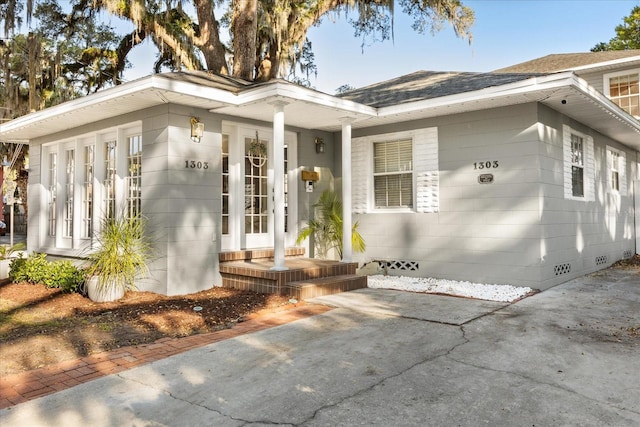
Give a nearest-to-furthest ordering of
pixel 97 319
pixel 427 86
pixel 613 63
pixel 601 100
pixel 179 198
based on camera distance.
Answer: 1. pixel 97 319
2. pixel 179 198
3. pixel 601 100
4. pixel 427 86
5. pixel 613 63

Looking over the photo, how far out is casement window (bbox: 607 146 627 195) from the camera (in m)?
9.02

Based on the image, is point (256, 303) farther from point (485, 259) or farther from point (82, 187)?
point (82, 187)

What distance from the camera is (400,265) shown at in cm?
757

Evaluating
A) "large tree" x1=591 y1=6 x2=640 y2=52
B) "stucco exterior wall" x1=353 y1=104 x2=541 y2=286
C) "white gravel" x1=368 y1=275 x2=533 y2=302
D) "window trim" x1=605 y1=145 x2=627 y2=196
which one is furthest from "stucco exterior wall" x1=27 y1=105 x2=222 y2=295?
"large tree" x1=591 y1=6 x2=640 y2=52

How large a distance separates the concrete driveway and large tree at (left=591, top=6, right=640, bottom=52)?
22640 mm

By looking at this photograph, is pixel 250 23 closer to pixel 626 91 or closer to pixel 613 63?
pixel 613 63

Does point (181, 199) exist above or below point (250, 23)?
below

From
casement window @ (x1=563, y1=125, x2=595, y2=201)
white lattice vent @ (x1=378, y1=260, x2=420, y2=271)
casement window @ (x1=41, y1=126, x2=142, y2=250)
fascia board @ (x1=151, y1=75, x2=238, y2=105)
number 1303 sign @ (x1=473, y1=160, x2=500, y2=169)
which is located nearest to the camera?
fascia board @ (x1=151, y1=75, x2=238, y2=105)

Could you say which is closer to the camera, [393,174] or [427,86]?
[393,174]

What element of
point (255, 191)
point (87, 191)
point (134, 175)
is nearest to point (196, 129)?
point (134, 175)

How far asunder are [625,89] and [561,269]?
9185mm

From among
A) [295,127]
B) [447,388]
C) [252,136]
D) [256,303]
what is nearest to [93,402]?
[447,388]

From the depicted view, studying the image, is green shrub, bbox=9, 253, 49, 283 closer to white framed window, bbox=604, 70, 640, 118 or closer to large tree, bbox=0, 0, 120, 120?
large tree, bbox=0, 0, 120, 120

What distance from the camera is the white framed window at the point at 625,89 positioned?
1263 centimetres
